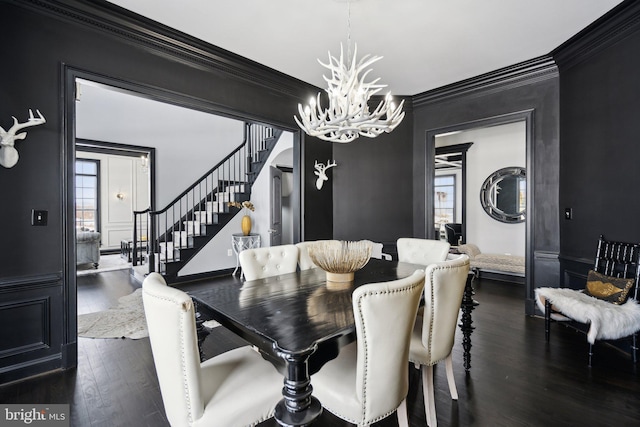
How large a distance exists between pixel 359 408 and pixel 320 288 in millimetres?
799

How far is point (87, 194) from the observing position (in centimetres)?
885

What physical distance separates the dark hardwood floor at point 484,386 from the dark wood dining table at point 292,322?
0.78 meters

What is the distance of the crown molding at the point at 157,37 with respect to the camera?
2510 millimetres

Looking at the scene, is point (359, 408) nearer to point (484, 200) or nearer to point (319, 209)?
point (319, 209)

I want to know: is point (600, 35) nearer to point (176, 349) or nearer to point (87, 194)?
point (176, 349)

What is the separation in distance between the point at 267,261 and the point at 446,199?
7.75m

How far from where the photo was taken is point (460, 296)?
1.93 m

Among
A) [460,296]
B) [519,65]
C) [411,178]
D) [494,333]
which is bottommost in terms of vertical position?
[494,333]

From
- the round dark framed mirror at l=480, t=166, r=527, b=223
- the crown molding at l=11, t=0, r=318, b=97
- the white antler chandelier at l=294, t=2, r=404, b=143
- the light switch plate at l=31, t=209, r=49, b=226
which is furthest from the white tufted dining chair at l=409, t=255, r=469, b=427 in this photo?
the round dark framed mirror at l=480, t=166, r=527, b=223

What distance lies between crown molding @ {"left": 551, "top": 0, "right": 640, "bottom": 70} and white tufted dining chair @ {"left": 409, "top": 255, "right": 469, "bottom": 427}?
109 inches

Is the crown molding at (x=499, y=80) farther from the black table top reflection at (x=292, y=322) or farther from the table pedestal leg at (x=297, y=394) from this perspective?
the table pedestal leg at (x=297, y=394)

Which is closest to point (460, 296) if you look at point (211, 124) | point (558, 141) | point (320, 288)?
point (320, 288)

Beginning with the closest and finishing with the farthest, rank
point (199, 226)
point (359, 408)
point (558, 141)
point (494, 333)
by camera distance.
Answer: point (359, 408)
point (494, 333)
point (558, 141)
point (199, 226)

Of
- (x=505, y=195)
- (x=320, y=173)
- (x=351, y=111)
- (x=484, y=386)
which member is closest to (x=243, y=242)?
(x=320, y=173)
